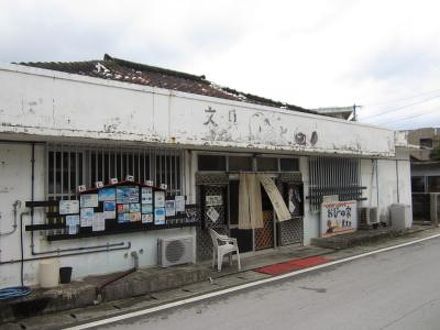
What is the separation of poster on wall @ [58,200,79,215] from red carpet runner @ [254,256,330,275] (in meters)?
4.36

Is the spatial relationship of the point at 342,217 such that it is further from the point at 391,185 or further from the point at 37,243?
the point at 37,243

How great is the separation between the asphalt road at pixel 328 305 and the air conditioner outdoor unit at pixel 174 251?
2.19m

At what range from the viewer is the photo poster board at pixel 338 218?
1578 centimetres

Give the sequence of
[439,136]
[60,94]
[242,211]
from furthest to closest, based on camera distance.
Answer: [439,136] → [242,211] → [60,94]

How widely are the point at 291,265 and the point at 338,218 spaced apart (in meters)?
5.08

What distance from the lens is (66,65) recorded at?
39.6 feet

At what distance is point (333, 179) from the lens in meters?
16.6

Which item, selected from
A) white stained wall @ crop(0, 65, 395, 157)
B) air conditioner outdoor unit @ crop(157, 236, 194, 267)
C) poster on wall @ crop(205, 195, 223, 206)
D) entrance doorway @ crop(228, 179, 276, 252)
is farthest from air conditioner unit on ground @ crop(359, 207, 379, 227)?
air conditioner outdoor unit @ crop(157, 236, 194, 267)

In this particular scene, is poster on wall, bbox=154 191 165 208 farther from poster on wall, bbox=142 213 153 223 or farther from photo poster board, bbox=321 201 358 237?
photo poster board, bbox=321 201 358 237

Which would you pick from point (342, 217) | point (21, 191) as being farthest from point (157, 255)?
point (342, 217)

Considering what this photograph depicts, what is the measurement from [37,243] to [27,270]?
0.50 meters

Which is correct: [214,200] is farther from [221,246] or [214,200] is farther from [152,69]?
[152,69]

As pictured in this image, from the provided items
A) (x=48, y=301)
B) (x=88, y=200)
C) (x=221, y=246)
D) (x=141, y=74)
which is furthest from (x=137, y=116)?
(x=141, y=74)

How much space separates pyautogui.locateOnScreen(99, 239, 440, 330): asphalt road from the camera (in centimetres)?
693
